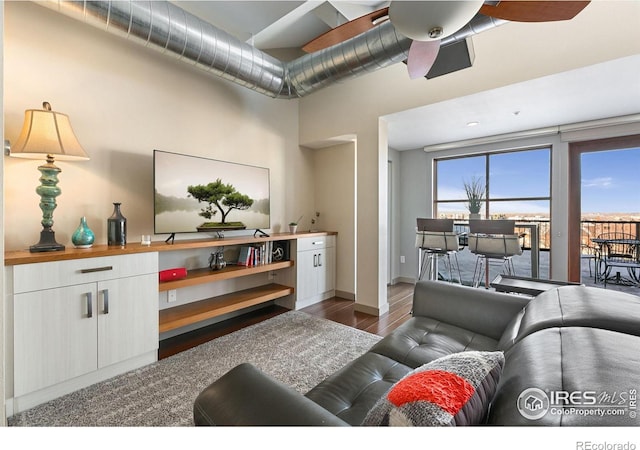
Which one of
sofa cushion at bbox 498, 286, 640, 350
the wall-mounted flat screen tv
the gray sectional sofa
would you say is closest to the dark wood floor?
the wall-mounted flat screen tv

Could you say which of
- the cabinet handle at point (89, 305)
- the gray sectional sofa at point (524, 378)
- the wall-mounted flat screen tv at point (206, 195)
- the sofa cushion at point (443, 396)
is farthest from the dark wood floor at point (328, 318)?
the sofa cushion at point (443, 396)

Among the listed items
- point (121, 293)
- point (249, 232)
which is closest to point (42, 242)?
point (121, 293)

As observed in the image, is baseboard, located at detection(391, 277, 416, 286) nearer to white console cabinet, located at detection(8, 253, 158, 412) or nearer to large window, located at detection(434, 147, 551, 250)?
large window, located at detection(434, 147, 551, 250)

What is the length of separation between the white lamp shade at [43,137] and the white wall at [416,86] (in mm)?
2680

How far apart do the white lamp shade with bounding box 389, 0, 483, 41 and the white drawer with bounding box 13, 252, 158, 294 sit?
88.8 inches

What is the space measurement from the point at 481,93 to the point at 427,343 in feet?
7.92

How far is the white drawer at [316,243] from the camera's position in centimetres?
352

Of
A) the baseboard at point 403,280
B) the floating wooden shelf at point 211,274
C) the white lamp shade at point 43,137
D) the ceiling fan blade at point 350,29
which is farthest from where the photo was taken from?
the baseboard at point 403,280

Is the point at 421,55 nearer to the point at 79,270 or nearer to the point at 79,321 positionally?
the point at 79,270

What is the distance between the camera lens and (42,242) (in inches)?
75.2

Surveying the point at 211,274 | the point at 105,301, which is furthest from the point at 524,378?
the point at 211,274

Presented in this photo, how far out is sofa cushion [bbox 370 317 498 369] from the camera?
4.74 ft

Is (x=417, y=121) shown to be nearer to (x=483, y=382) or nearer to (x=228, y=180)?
(x=228, y=180)

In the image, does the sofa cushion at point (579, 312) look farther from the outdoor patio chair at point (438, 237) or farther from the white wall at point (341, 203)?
the white wall at point (341, 203)
